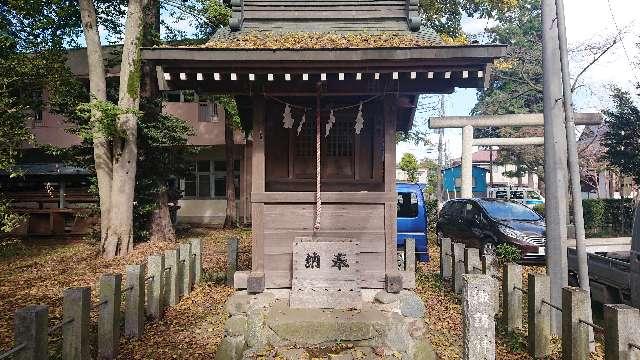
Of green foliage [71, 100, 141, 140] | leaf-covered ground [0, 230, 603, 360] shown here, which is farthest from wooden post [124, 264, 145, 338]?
green foliage [71, 100, 141, 140]

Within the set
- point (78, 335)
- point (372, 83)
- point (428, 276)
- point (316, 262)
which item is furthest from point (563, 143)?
point (78, 335)

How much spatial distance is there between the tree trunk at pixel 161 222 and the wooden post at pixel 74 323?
34.2 ft

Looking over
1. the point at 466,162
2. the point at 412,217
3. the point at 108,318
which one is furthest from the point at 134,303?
the point at 466,162

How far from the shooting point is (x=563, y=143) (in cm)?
666

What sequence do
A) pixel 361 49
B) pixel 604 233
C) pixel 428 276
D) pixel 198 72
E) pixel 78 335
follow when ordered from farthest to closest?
pixel 604 233 < pixel 428 276 < pixel 198 72 < pixel 361 49 < pixel 78 335

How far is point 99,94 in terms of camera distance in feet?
42.4

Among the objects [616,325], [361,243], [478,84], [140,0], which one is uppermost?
[140,0]

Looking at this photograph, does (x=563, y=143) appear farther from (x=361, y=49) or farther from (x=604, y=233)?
(x=604, y=233)

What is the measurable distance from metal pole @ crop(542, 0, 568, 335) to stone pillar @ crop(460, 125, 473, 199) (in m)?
9.22

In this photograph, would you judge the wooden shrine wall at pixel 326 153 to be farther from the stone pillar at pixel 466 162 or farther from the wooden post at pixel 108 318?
the stone pillar at pixel 466 162

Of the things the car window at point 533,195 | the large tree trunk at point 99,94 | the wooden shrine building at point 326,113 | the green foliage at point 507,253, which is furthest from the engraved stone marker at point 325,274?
the car window at point 533,195

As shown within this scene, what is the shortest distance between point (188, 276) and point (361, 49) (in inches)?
234

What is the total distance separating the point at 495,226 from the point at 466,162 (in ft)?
18.3

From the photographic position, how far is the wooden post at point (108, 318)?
5.68 metres
